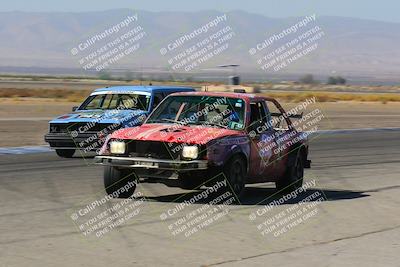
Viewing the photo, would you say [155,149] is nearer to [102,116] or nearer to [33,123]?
[102,116]

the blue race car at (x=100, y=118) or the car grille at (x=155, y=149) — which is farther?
the blue race car at (x=100, y=118)

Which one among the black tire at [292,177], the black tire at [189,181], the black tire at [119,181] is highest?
the black tire at [119,181]

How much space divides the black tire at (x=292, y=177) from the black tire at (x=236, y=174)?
1.63 meters

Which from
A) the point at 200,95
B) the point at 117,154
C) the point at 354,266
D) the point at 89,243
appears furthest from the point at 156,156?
the point at 354,266

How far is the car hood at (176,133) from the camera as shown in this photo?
33.7ft

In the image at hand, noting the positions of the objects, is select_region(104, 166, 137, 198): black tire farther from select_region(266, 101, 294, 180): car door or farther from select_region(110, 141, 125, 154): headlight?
select_region(266, 101, 294, 180): car door

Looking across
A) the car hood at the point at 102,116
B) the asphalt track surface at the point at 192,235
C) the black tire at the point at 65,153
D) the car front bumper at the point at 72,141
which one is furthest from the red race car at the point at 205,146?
the black tire at the point at 65,153

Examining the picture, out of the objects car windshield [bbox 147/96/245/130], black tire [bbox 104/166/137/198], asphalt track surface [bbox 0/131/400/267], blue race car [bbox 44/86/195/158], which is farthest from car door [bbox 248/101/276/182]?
blue race car [bbox 44/86/195/158]

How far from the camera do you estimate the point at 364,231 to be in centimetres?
911

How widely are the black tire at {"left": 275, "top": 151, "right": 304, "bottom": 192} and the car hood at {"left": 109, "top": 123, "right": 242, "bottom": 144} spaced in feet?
5.66

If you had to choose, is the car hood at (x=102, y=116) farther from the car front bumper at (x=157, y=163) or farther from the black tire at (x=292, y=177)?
the car front bumper at (x=157, y=163)

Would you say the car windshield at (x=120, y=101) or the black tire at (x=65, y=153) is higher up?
the car windshield at (x=120, y=101)

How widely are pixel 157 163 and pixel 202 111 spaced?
1.48 metres

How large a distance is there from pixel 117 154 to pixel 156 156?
0.55m
